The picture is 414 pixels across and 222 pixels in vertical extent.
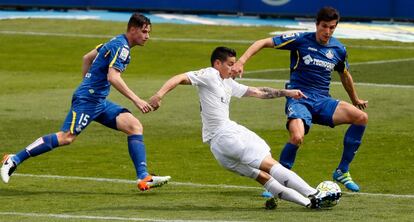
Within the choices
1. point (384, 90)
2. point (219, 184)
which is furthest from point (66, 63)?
point (219, 184)

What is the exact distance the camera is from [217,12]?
43844 millimetres

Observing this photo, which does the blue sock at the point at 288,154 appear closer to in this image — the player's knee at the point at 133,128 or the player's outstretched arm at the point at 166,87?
the player's knee at the point at 133,128

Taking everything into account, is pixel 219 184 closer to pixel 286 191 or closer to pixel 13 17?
pixel 286 191

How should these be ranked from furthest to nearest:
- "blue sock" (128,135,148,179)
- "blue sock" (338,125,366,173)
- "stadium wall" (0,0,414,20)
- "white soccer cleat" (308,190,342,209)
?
"stadium wall" (0,0,414,20) < "blue sock" (338,125,366,173) < "blue sock" (128,135,148,179) < "white soccer cleat" (308,190,342,209)

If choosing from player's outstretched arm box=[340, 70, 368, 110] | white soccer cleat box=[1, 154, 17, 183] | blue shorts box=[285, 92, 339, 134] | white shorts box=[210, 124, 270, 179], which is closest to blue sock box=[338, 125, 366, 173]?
blue shorts box=[285, 92, 339, 134]

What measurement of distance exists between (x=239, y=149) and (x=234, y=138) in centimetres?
15

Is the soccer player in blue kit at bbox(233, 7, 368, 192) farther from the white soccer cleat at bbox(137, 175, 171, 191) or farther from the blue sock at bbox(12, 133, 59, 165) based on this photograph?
the blue sock at bbox(12, 133, 59, 165)

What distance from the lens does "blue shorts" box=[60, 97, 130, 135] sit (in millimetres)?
15344

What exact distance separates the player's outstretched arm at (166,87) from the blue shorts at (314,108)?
2.16 meters

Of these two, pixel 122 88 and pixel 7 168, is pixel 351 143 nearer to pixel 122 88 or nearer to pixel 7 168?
pixel 122 88

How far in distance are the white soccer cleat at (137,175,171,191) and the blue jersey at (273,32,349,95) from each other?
220 centimetres

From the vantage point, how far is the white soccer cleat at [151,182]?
1477cm

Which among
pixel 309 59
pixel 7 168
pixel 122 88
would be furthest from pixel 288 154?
pixel 7 168

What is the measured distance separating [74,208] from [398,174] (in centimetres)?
511
